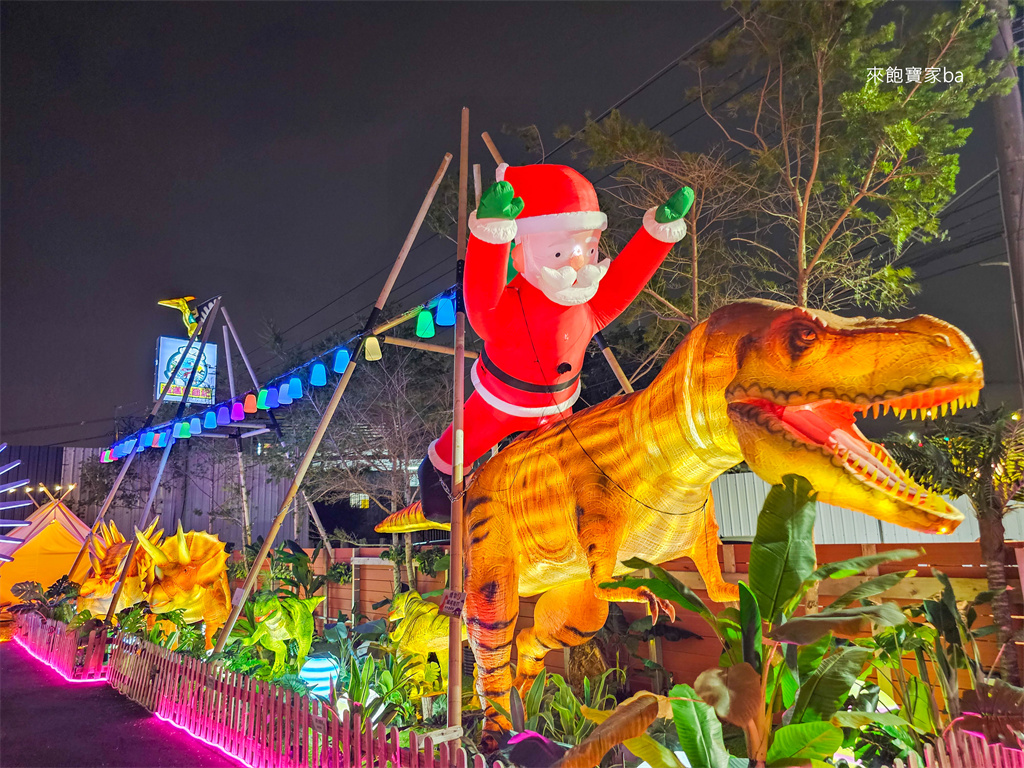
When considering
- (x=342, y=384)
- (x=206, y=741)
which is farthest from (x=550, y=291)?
(x=206, y=741)

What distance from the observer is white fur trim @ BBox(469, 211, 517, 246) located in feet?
8.80

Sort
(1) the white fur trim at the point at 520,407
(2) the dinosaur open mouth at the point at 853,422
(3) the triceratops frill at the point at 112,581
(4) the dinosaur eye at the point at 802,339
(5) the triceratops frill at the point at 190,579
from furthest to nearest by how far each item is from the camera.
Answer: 1. (3) the triceratops frill at the point at 112,581
2. (5) the triceratops frill at the point at 190,579
3. (1) the white fur trim at the point at 520,407
4. (4) the dinosaur eye at the point at 802,339
5. (2) the dinosaur open mouth at the point at 853,422

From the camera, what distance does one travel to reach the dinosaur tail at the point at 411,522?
3.96 metres

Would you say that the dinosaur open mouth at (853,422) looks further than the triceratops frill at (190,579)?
No

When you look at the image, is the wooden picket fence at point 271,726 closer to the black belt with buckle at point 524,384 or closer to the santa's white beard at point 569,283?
the black belt with buckle at point 524,384

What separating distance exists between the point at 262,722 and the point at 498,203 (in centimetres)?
356

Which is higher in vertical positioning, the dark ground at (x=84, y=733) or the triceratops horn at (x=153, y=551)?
the triceratops horn at (x=153, y=551)

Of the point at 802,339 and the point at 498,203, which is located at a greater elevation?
the point at 498,203

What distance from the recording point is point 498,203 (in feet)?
8.71

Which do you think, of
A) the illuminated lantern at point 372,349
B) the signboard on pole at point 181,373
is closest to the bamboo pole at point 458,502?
the illuminated lantern at point 372,349

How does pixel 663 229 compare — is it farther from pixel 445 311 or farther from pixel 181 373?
pixel 181 373

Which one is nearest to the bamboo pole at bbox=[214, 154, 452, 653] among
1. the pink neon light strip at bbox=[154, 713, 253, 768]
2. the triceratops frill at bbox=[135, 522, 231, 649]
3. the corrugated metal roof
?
the pink neon light strip at bbox=[154, 713, 253, 768]

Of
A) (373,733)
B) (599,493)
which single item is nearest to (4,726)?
(373,733)

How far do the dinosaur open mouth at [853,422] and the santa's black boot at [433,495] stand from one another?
6.44 ft
